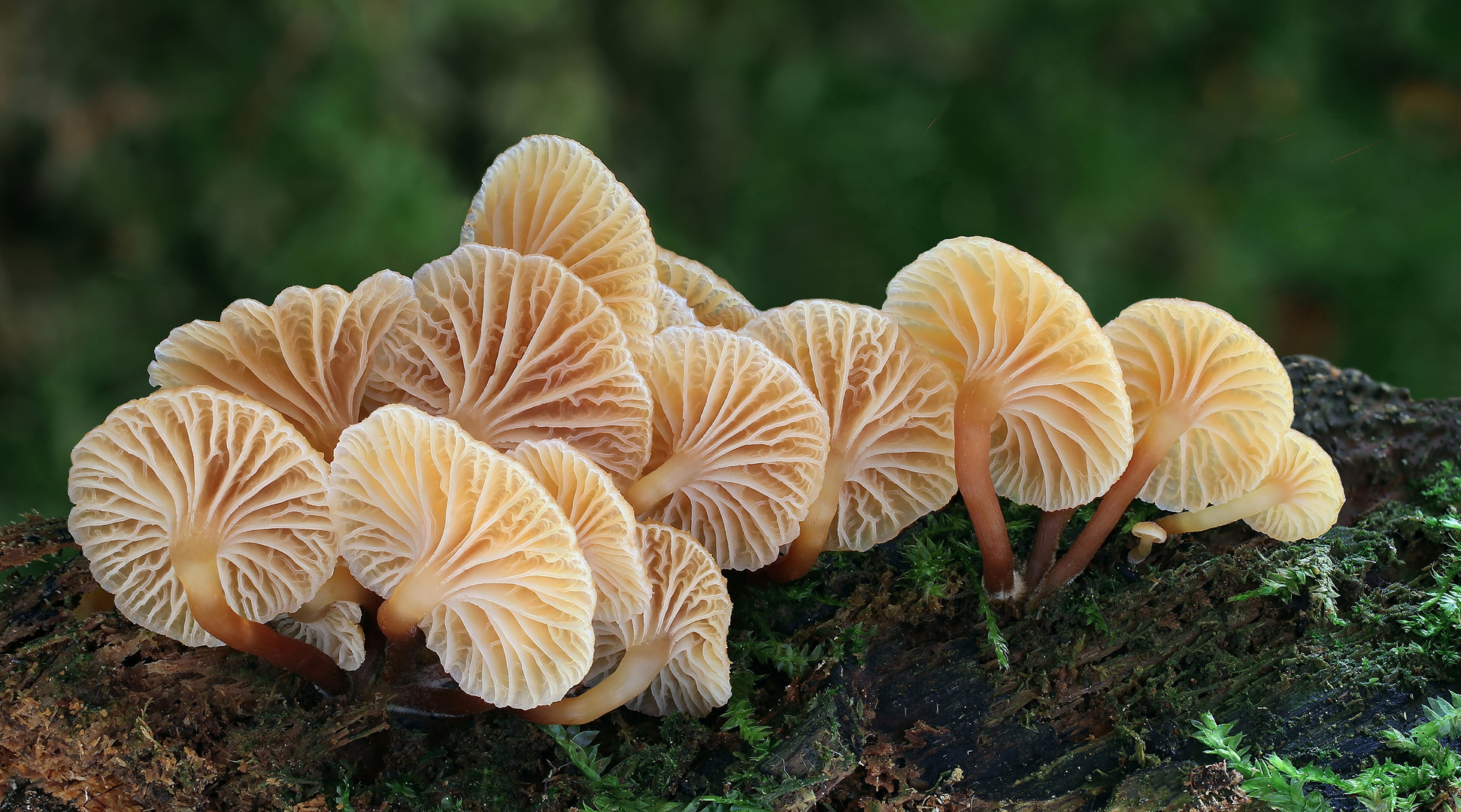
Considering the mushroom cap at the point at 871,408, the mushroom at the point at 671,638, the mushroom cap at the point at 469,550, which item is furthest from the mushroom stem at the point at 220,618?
the mushroom cap at the point at 871,408

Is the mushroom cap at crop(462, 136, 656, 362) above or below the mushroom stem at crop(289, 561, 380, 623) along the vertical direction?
above

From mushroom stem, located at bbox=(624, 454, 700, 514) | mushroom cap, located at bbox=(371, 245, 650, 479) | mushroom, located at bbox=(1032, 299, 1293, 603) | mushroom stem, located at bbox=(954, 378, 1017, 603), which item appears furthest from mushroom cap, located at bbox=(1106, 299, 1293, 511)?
mushroom cap, located at bbox=(371, 245, 650, 479)

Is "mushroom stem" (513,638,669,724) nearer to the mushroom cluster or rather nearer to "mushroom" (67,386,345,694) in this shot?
the mushroom cluster

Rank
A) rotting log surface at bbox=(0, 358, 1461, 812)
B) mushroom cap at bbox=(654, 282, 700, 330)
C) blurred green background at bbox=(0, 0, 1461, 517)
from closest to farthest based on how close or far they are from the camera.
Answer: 1. rotting log surface at bbox=(0, 358, 1461, 812)
2. mushroom cap at bbox=(654, 282, 700, 330)
3. blurred green background at bbox=(0, 0, 1461, 517)

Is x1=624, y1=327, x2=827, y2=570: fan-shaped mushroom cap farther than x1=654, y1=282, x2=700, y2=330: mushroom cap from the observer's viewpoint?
No

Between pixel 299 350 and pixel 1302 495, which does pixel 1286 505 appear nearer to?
pixel 1302 495

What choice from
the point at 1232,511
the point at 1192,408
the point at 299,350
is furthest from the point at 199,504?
the point at 1232,511

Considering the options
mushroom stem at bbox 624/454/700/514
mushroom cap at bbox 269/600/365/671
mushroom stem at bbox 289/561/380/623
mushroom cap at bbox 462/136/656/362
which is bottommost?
mushroom cap at bbox 269/600/365/671

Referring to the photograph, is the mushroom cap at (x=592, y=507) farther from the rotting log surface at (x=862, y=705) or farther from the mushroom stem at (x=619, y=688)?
the rotting log surface at (x=862, y=705)
